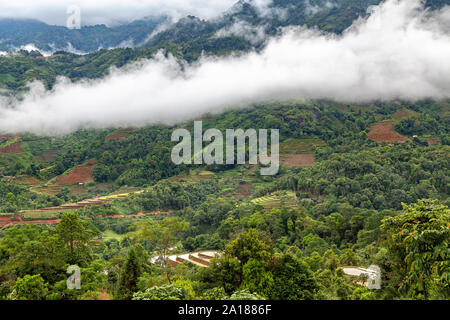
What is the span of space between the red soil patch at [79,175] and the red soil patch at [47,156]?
10936 millimetres

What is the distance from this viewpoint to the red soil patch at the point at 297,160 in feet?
230

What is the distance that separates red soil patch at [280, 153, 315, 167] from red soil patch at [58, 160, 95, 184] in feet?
134

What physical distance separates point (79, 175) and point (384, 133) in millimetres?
66697

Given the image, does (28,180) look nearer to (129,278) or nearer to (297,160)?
(297,160)

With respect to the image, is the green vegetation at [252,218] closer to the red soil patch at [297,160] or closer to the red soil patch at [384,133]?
the red soil patch at [297,160]

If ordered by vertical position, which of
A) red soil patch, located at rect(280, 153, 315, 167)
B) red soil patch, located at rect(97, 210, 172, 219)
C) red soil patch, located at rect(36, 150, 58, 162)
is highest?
red soil patch, located at rect(280, 153, 315, 167)

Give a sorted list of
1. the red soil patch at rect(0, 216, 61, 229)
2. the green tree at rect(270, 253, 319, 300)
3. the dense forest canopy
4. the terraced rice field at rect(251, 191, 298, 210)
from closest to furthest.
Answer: the dense forest canopy, the green tree at rect(270, 253, 319, 300), the red soil patch at rect(0, 216, 61, 229), the terraced rice field at rect(251, 191, 298, 210)

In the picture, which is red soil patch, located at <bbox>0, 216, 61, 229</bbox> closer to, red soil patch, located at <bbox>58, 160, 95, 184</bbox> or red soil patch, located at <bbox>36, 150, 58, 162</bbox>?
red soil patch, located at <bbox>58, 160, 95, 184</bbox>

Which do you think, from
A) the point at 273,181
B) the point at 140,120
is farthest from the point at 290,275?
the point at 140,120

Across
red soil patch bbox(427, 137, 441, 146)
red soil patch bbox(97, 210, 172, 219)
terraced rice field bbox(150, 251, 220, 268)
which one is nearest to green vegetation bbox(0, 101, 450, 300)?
red soil patch bbox(97, 210, 172, 219)

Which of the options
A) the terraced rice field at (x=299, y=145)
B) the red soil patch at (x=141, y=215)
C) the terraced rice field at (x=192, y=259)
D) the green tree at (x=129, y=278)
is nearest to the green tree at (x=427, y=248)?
the green tree at (x=129, y=278)

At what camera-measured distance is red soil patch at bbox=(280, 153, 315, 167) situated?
230ft

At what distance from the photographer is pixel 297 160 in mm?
72250

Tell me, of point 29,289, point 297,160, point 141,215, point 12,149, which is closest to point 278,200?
point 141,215
